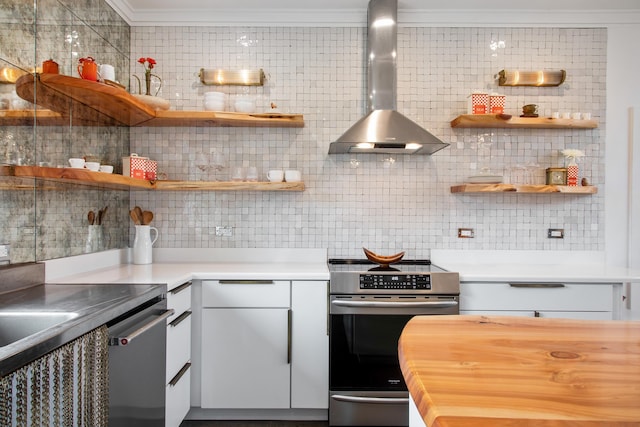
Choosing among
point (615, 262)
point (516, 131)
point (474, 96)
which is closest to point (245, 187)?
point (474, 96)

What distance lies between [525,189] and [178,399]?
251 centimetres

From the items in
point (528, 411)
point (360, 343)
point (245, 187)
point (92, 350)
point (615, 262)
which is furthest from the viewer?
point (615, 262)

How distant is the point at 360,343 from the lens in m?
2.39

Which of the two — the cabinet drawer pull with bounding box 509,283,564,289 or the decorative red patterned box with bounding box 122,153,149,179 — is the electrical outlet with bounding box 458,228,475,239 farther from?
the decorative red patterned box with bounding box 122,153,149,179

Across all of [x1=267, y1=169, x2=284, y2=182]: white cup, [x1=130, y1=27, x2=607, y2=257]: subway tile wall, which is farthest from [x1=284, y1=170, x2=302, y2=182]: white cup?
[x1=130, y1=27, x2=607, y2=257]: subway tile wall

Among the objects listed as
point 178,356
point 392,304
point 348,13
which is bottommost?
point 178,356

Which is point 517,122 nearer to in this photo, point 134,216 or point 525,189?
point 525,189

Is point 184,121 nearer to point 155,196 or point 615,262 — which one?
point 155,196

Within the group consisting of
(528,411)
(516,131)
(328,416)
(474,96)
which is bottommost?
(328,416)

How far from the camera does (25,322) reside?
4.60ft

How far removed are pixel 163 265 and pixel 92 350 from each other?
1.53m

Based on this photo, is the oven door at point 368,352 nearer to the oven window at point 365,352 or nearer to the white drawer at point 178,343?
the oven window at point 365,352

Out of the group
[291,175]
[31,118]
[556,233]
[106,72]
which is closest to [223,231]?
[291,175]

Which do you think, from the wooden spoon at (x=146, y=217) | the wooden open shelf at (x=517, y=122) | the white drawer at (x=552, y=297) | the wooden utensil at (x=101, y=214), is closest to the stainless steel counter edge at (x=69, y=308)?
the wooden utensil at (x=101, y=214)
